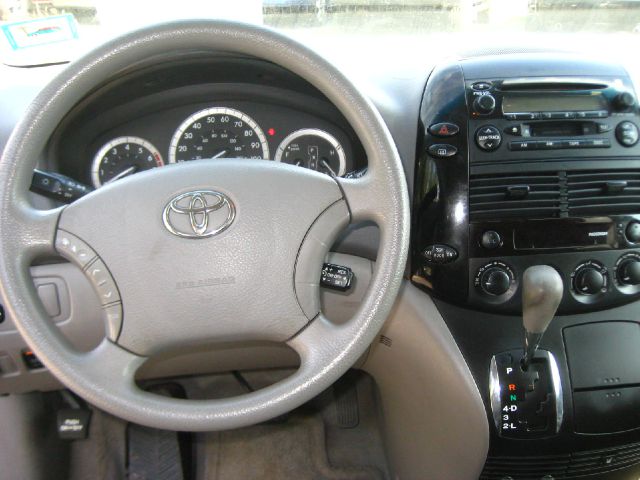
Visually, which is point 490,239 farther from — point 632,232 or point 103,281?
point 103,281

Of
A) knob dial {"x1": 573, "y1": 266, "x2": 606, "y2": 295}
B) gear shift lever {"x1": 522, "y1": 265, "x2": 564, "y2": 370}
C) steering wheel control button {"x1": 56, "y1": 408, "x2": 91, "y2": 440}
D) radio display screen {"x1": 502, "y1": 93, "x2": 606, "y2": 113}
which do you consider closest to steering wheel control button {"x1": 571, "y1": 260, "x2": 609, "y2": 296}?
knob dial {"x1": 573, "y1": 266, "x2": 606, "y2": 295}

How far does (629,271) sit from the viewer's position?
1.17 m

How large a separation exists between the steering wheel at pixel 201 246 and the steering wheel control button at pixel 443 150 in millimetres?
245

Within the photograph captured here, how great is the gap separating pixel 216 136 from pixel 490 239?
0.62 meters

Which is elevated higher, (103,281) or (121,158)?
(121,158)

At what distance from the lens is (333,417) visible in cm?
184

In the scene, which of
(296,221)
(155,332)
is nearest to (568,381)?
(296,221)

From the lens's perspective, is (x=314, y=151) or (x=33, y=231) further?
(x=314, y=151)

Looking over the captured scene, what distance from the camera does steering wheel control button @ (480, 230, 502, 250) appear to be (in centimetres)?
113

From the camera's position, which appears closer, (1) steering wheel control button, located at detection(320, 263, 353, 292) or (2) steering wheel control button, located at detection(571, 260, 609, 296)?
(1) steering wheel control button, located at detection(320, 263, 353, 292)

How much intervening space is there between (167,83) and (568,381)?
104cm

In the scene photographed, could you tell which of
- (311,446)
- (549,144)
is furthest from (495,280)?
(311,446)

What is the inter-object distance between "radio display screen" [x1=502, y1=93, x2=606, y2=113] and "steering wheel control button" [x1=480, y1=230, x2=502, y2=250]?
0.25 metres

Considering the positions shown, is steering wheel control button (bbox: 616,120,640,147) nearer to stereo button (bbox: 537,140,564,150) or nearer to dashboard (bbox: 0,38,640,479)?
dashboard (bbox: 0,38,640,479)
